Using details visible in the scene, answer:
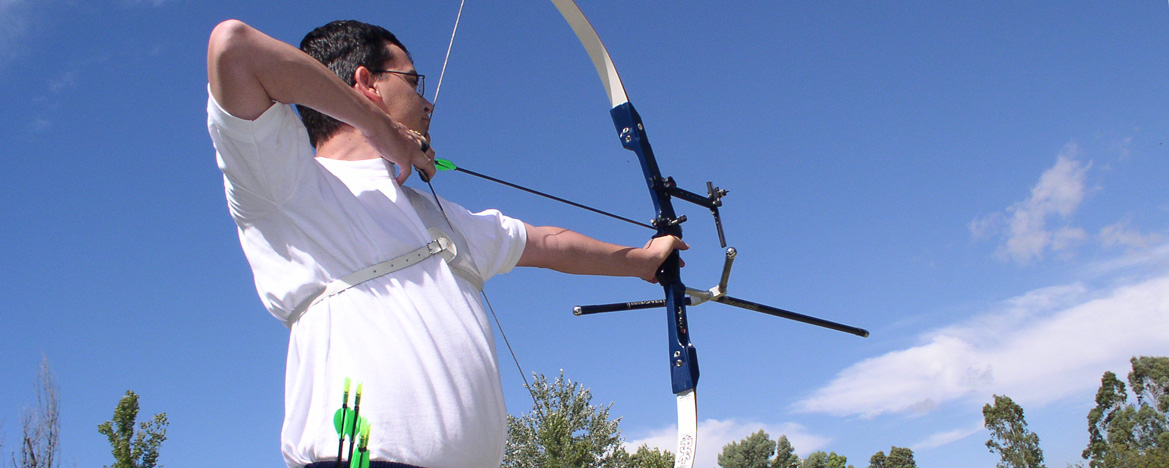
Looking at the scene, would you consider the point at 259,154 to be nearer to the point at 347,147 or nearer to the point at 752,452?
the point at 347,147

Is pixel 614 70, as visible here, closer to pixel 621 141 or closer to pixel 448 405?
pixel 621 141

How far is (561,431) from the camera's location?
13031 millimetres

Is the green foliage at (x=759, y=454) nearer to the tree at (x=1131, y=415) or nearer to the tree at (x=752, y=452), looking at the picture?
the tree at (x=752, y=452)

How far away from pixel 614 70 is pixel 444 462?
199 centimetres

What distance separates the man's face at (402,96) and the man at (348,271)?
12cm

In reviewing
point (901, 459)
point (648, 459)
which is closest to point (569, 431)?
point (648, 459)

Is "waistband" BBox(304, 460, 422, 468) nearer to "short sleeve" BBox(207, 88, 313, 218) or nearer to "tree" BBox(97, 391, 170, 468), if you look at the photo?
"short sleeve" BBox(207, 88, 313, 218)

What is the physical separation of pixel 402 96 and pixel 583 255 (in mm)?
568

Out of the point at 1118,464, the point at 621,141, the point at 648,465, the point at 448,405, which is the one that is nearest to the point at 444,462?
the point at 448,405

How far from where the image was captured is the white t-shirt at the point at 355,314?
0.99m

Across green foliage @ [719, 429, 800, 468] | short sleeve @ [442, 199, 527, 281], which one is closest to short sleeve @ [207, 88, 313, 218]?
short sleeve @ [442, 199, 527, 281]

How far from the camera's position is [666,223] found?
2.38m

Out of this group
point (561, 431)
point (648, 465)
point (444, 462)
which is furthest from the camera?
point (648, 465)

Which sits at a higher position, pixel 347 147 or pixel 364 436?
pixel 347 147
